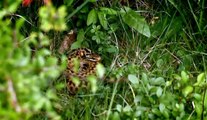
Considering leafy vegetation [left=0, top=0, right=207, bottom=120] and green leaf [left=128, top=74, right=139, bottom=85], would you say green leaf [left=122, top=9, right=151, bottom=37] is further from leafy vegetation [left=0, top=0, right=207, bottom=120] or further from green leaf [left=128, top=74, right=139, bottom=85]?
green leaf [left=128, top=74, right=139, bottom=85]

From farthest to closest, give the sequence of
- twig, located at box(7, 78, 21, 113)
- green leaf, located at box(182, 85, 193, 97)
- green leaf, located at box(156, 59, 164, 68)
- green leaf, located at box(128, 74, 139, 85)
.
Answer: green leaf, located at box(156, 59, 164, 68)
green leaf, located at box(128, 74, 139, 85)
green leaf, located at box(182, 85, 193, 97)
twig, located at box(7, 78, 21, 113)

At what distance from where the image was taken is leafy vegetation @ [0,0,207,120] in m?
1.82

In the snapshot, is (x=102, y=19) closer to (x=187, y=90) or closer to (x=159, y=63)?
(x=159, y=63)

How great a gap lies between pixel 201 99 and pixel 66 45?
707mm

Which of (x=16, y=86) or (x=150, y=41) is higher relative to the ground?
(x=16, y=86)

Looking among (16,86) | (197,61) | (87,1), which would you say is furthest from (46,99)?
(197,61)

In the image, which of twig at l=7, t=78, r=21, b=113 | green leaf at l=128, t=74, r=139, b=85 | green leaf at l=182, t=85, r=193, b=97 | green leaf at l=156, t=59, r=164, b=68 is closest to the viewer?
twig at l=7, t=78, r=21, b=113

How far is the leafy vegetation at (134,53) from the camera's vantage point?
1.82 metres

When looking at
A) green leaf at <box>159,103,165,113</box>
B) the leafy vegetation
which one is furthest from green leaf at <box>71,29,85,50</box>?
green leaf at <box>159,103,165,113</box>

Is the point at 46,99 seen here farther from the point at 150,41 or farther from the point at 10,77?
the point at 150,41

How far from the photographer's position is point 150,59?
218 centimetres

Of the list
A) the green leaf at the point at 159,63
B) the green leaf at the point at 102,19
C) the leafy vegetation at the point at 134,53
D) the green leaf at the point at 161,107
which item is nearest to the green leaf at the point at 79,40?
the leafy vegetation at the point at 134,53

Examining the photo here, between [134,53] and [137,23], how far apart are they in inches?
5.2

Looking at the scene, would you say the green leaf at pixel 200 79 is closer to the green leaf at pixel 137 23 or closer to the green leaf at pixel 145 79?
the green leaf at pixel 145 79
